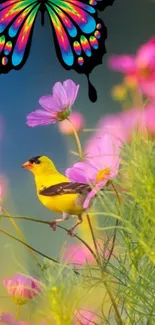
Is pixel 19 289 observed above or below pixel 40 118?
below

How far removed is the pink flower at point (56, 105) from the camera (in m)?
1.11

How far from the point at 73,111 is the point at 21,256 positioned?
31cm

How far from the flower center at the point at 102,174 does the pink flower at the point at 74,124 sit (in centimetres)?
45

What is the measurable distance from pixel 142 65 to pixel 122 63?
0.05 metres

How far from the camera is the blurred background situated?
46.6 inches

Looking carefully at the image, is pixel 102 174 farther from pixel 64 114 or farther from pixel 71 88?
pixel 71 88

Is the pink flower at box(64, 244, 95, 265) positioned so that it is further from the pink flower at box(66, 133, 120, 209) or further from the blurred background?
the pink flower at box(66, 133, 120, 209)

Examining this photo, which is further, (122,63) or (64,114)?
(122,63)

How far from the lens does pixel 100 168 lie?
0.76 m

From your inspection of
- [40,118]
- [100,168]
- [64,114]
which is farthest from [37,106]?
[100,168]

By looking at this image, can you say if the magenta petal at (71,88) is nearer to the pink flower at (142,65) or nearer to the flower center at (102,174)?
the pink flower at (142,65)

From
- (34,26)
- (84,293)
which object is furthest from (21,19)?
(84,293)

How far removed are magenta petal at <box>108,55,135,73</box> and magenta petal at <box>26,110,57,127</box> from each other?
0.64ft

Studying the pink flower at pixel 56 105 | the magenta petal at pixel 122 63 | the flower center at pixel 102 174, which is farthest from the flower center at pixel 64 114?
the flower center at pixel 102 174
